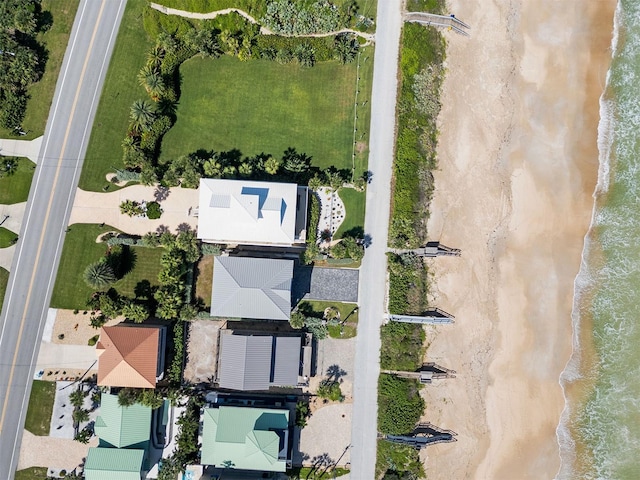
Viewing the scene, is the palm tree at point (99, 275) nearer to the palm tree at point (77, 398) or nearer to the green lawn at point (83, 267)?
the green lawn at point (83, 267)

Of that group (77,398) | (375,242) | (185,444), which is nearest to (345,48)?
(375,242)

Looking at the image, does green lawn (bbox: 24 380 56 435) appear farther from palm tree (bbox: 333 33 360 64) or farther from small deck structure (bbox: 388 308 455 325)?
palm tree (bbox: 333 33 360 64)

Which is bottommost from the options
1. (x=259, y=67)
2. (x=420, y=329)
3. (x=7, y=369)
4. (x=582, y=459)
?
(x=582, y=459)

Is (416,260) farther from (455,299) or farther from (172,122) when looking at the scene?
(172,122)

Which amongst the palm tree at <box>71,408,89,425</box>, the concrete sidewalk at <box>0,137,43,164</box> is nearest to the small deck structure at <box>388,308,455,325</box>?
the palm tree at <box>71,408,89,425</box>

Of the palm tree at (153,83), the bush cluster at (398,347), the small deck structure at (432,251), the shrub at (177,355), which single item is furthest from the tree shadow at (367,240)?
the palm tree at (153,83)

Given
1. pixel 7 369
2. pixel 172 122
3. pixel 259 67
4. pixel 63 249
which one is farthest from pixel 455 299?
pixel 7 369
